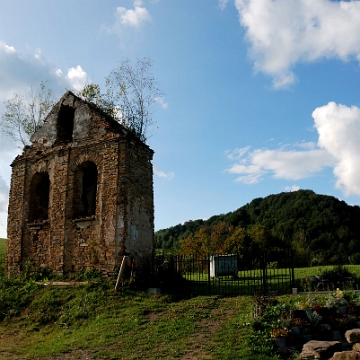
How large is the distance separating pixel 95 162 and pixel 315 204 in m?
41.0

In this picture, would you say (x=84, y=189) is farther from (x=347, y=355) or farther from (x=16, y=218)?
(x=347, y=355)

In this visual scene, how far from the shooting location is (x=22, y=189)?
17266 millimetres

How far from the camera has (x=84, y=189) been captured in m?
16.4

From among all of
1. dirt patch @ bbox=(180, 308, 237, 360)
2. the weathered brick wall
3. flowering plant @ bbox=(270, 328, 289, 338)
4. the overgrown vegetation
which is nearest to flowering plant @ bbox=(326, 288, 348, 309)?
flowering plant @ bbox=(270, 328, 289, 338)

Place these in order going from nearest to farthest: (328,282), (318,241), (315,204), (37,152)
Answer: (328,282)
(37,152)
(318,241)
(315,204)

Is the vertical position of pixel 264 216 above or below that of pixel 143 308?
above

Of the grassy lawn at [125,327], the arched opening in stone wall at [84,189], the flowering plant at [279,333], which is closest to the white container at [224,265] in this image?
the arched opening in stone wall at [84,189]

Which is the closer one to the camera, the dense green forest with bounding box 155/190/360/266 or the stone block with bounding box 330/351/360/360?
the stone block with bounding box 330/351/360/360

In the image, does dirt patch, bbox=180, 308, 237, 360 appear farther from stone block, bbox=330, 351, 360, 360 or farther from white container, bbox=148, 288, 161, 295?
white container, bbox=148, 288, 161, 295

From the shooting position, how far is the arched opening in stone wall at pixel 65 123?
56.3 feet

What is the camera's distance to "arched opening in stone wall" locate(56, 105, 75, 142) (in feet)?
56.3

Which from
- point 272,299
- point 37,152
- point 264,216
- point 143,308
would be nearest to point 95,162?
point 37,152

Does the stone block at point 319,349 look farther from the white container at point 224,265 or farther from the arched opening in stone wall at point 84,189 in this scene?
the white container at point 224,265

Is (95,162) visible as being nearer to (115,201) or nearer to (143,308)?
(115,201)
